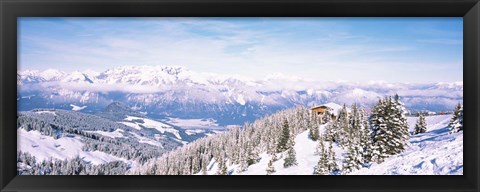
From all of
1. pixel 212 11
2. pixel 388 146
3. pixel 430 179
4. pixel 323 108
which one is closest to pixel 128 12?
pixel 212 11

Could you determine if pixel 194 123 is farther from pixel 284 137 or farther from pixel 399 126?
pixel 399 126

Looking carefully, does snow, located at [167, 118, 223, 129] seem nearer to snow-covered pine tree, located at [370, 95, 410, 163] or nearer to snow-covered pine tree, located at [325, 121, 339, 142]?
snow-covered pine tree, located at [325, 121, 339, 142]

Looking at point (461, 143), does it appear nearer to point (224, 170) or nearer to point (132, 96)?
point (224, 170)

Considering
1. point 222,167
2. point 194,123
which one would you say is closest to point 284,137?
point 222,167

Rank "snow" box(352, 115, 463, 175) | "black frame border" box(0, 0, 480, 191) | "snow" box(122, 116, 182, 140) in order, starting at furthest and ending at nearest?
"snow" box(122, 116, 182, 140) → "snow" box(352, 115, 463, 175) → "black frame border" box(0, 0, 480, 191)

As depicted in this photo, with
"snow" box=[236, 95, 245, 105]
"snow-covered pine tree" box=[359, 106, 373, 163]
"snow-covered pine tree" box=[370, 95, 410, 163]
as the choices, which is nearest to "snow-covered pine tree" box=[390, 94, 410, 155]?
"snow-covered pine tree" box=[370, 95, 410, 163]

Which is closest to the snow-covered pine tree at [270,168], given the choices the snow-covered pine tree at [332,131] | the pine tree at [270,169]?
the pine tree at [270,169]
